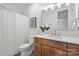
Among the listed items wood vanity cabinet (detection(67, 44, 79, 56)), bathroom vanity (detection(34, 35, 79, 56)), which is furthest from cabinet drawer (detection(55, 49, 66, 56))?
wood vanity cabinet (detection(67, 44, 79, 56))

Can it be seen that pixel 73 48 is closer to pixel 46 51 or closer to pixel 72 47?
pixel 72 47

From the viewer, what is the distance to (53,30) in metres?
2.32

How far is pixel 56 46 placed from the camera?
197 cm

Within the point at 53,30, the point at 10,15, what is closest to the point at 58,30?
the point at 53,30

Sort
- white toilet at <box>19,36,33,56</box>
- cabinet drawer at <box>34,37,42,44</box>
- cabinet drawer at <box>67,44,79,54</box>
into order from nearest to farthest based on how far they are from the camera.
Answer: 1. cabinet drawer at <box>67,44,79,54</box>
2. white toilet at <box>19,36,33,56</box>
3. cabinet drawer at <box>34,37,42,44</box>

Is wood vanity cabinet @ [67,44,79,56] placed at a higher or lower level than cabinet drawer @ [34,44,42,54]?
higher

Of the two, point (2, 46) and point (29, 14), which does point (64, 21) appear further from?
point (2, 46)

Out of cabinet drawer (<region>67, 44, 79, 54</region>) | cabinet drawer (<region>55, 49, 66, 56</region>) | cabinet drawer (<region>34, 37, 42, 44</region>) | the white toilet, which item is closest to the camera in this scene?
cabinet drawer (<region>67, 44, 79, 54</region>)

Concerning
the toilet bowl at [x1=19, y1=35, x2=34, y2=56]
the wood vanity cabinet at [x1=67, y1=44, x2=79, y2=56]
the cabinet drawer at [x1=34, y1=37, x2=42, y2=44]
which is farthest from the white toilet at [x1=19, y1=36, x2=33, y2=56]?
the wood vanity cabinet at [x1=67, y1=44, x2=79, y2=56]

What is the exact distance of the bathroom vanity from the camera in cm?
161

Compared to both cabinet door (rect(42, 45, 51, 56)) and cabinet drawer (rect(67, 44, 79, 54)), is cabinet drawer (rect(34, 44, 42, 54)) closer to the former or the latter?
cabinet door (rect(42, 45, 51, 56))

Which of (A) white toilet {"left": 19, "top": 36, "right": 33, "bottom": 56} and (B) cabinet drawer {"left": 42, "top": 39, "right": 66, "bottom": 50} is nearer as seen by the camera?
(B) cabinet drawer {"left": 42, "top": 39, "right": 66, "bottom": 50}

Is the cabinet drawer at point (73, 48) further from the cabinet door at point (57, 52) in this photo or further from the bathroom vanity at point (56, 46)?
the cabinet door at point (57, 52)

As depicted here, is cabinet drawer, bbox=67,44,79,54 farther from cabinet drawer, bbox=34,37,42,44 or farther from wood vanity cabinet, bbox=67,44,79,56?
cabinet drawer, bbox=34,37,42,44
